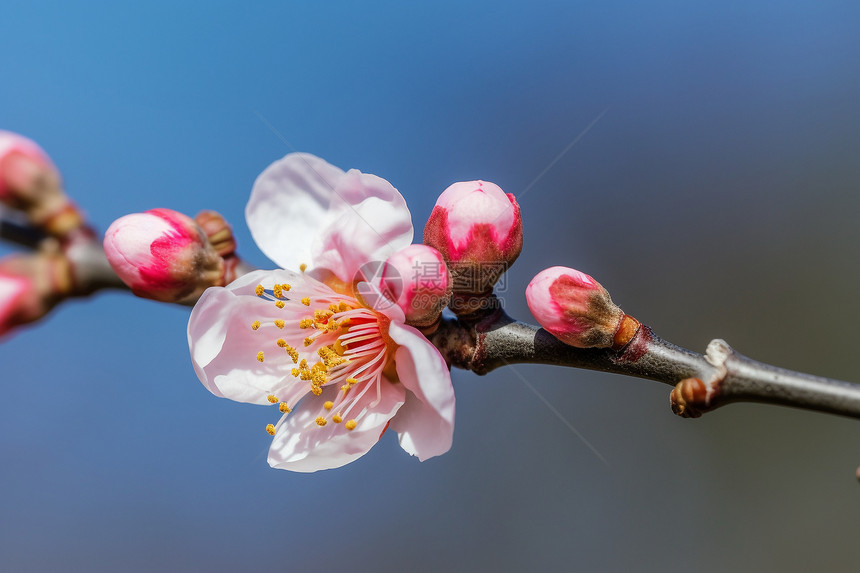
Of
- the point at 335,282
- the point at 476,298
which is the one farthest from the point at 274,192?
the point at 476,298

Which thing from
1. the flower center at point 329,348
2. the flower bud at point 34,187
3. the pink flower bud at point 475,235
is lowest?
the flower bud at point 34,187

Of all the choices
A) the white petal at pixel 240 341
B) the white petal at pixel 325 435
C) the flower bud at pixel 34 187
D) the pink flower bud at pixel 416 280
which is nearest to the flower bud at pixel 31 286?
the flower bud at pixel 34 187

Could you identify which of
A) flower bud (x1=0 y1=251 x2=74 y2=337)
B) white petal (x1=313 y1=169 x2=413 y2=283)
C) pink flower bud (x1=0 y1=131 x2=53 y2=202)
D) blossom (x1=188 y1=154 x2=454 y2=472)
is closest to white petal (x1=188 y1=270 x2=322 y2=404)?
blossom (x1=188 y1=154 x2=454 y2=472)

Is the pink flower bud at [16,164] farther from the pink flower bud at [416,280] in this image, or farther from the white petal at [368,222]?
the pink flower bud at [416,280]

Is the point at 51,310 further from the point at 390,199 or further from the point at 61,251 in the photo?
the point at 390,199

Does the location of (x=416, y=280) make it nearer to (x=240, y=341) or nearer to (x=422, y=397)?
(x=422, y=397)

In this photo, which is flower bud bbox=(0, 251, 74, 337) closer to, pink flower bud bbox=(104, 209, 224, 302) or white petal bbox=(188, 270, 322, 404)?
pink flower bud bbox=(104, 209, 224, 302)
